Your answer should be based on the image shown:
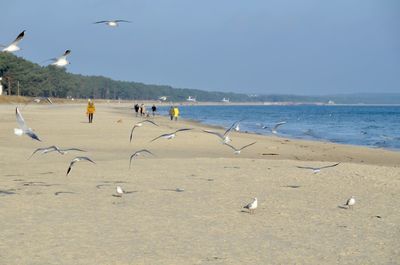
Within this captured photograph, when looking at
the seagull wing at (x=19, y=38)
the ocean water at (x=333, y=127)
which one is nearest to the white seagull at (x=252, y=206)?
the seagull wing at (x=19, y=38)

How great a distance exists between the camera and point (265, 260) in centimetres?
679

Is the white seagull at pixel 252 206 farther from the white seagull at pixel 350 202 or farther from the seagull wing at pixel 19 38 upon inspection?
the seagull wing at pixel 19 38

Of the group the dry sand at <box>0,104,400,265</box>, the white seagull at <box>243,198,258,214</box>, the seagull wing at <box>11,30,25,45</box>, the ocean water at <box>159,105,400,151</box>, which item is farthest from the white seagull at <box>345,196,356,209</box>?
the ocean water at <box>159,105,400,151</box>

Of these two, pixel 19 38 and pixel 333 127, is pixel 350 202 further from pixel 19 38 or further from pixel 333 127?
pixel 333 127

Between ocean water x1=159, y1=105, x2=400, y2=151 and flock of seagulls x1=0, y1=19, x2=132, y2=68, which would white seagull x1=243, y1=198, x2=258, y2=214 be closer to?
flock of seagulls x1=0, y1=19, x2=132, y2=68

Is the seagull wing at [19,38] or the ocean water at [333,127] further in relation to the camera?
the ocean water at [333,127]

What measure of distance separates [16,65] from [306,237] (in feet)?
410

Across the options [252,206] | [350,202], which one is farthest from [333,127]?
[252,206]

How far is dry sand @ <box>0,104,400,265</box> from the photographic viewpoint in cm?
705

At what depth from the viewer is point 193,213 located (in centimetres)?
949

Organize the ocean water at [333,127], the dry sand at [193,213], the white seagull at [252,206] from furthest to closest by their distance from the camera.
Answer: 1. the ocean water at [333,127]
2. the white seagull at [252,206]
3. the dry sand at [193,213]

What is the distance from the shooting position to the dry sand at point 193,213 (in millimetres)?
7055

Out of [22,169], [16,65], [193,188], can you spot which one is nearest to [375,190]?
[193,188]

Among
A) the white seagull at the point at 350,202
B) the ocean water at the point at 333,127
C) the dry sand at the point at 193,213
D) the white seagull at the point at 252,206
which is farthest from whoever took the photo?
the ocean water at the point at 333,127
